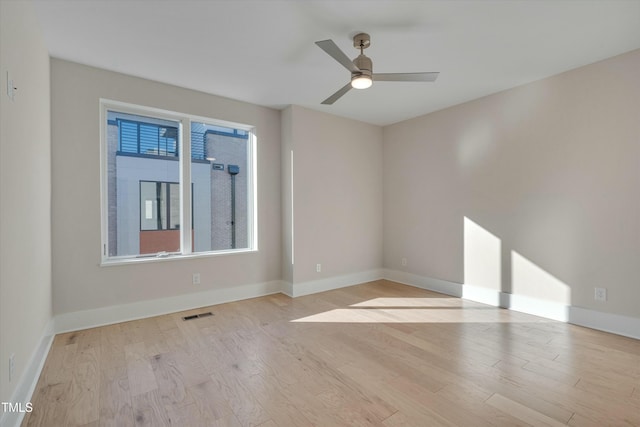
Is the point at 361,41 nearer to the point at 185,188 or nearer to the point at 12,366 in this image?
the point at 185,188

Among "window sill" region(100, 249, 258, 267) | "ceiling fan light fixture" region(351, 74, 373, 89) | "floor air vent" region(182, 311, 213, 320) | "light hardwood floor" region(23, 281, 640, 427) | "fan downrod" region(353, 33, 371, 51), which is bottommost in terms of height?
"light hardwood floor" region(23, 281, 640, 427)

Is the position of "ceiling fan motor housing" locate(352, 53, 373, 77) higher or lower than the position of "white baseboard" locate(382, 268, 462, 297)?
higher

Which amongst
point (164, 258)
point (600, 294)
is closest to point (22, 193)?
point (164, 258)

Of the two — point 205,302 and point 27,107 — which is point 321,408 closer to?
point 205,302

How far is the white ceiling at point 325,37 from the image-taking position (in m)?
2.09

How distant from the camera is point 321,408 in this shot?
1766mm

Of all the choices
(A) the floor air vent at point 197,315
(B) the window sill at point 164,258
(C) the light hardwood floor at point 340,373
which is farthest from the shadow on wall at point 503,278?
(A) the floor air vent at point 197,315

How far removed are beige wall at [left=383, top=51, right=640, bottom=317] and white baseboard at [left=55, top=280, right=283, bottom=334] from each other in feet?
8.52

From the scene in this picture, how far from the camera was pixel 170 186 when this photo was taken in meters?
3.52

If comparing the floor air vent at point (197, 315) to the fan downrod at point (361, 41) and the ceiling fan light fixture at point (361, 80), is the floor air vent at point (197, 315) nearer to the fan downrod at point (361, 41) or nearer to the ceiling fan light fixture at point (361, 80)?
the ceiling fan light fixture at point (361, 80)

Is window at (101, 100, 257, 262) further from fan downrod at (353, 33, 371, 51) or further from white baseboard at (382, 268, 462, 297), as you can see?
white baseboard at (382, 268, 462, 297)

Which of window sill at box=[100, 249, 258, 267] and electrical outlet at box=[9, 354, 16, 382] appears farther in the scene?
window sill at box=[100, 249, 258, 267]

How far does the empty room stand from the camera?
6.08 feet

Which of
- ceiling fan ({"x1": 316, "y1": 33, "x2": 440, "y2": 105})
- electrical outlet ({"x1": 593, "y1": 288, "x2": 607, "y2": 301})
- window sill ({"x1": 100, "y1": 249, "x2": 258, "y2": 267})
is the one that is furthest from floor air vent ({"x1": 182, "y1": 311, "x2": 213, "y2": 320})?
electrical outlet ({"x1": 593, "y1": 288, "x2": 607, "y2": 301})
